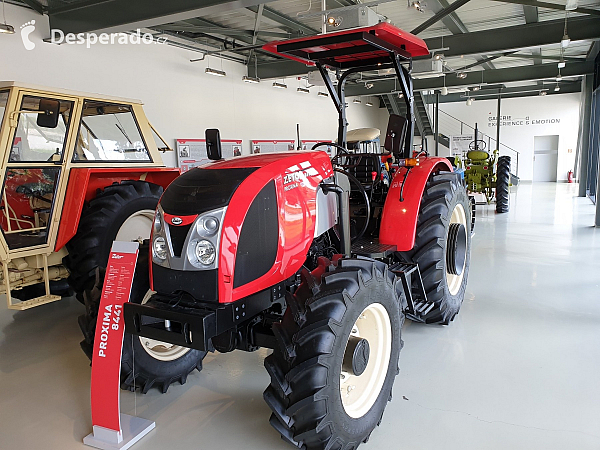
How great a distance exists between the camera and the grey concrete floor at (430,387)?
90.0 inches

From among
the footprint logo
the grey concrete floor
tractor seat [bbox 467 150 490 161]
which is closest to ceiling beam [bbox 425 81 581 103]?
tractor seat [bbox 467 150 490 161]

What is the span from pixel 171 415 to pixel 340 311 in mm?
1218

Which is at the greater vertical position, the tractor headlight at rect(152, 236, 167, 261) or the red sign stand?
the tractor headlight at rect(152, 236, 167, 261)

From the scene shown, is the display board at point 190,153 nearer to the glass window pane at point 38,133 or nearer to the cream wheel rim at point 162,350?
the glass window pane at point 38,133

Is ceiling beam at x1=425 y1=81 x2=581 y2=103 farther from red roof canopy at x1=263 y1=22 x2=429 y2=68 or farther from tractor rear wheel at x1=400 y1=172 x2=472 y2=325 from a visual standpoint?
red roof canopy at x1=263 y1=22 x2=429 y2=68

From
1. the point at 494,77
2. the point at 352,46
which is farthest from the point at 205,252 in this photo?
the point at 494,77

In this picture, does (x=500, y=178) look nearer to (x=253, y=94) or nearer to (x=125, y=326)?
(x=253, y=94)

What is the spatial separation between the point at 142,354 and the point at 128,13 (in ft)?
16.1

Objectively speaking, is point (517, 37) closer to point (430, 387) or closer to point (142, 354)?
point (430, 387)

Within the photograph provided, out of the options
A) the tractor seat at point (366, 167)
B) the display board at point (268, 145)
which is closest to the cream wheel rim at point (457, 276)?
the tractor seat at point (366, 167)

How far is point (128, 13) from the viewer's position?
5.90 m

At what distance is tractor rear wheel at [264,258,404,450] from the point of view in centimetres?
190

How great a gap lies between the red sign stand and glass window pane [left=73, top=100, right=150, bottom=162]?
211 cm

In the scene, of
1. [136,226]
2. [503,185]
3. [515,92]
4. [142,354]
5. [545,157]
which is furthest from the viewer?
[545,157]
